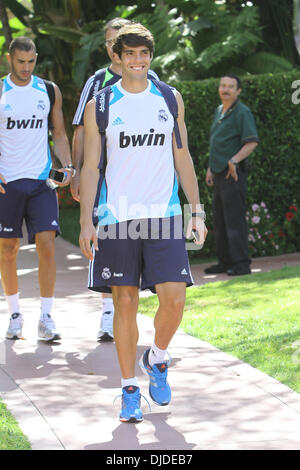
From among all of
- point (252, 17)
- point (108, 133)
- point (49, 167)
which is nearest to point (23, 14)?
point (252, 17)

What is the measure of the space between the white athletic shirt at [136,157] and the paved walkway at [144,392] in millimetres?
1127

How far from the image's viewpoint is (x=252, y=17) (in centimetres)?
1517

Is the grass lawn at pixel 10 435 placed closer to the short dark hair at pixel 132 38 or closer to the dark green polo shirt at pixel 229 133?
the short dark hair at pixel 132 38

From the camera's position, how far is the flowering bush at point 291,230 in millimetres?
11750

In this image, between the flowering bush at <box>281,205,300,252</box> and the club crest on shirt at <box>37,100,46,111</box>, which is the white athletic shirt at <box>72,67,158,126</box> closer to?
the club crest on shirt at <box>37,100,46,111</box>

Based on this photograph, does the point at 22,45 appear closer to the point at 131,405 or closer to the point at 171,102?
the point at 171,102

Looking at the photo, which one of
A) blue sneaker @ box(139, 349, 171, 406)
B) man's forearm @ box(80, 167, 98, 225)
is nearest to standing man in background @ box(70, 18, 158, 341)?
man's forearm @ box(80, 167, 98, 225)

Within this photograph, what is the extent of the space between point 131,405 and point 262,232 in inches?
265

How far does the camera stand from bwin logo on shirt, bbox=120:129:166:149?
5164 mm

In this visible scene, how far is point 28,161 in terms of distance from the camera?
23.2 ft

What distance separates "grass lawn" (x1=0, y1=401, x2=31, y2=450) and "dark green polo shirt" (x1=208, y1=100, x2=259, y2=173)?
18.3 ft

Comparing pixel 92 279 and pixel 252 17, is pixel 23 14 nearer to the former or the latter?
pixel 252 17

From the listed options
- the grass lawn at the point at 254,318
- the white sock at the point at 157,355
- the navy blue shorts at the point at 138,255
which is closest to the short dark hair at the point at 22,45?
the navy blue shorts at the point at 138,255

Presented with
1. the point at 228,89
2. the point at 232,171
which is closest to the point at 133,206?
the point at 232,171
